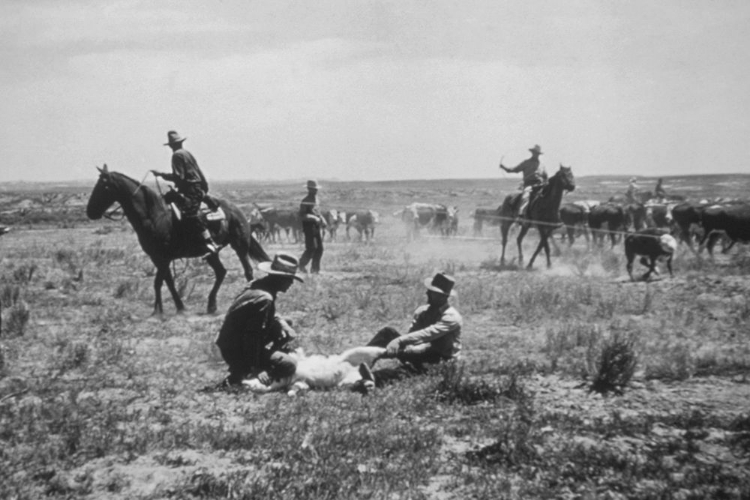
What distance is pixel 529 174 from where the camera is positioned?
19.7 metres

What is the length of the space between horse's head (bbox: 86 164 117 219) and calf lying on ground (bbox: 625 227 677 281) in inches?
448

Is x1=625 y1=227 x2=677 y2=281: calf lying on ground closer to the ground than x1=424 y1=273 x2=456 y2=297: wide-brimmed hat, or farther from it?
closer to the ground

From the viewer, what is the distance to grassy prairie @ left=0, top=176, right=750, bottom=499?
496 cm

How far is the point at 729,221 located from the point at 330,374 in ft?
55.0

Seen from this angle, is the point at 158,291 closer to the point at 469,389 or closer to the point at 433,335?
the point at 433,335

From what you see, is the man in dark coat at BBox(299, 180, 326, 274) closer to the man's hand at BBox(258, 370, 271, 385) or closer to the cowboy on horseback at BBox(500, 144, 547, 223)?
the cowboy on horseback at BBox(500, 144, 547, 223)

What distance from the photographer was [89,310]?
12367mm

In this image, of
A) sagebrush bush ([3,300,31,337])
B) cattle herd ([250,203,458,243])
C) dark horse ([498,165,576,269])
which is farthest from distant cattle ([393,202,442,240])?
sagebrush bush ([3,300,31,337])

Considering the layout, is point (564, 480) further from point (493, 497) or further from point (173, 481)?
point (173, 481)

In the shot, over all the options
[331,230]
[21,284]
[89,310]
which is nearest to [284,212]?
[331,230]

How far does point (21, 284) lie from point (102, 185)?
4869 millimetres

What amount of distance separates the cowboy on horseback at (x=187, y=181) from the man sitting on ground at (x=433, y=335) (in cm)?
572

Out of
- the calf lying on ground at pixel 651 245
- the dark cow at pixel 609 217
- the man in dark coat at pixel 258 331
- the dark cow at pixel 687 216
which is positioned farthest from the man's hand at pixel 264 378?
the dark cow at pixel 687 216

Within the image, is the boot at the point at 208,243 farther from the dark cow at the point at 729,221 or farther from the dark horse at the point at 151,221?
the dark cow at the point at 729,221
